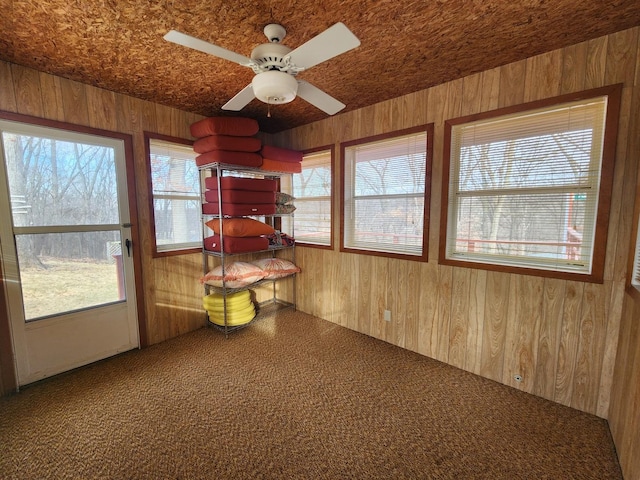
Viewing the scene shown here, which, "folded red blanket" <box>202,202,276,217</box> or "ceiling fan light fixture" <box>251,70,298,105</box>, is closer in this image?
"ceiling fan light fixture" <box>251,70,298,105</box>

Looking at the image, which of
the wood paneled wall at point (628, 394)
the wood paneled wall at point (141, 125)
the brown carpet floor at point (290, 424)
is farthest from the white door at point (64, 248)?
the wood paneled wall at point (628, 394)

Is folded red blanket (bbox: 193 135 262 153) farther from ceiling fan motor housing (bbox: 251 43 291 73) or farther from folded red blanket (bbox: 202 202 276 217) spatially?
ceiling fan motor housing (bbox: 251 43 291 73)

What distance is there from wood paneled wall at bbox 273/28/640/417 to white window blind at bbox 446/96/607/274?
111mm

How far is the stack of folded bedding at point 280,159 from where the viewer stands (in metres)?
3.03

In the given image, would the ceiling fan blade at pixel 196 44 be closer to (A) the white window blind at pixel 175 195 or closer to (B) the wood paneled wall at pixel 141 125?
(B) the wood paneled wall at pixel 141 125

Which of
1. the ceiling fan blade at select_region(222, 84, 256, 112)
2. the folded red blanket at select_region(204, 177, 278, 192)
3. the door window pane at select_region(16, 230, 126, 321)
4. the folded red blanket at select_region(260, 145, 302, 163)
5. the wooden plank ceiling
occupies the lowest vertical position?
the door window pane at select_region(16, 230, 126, 321)

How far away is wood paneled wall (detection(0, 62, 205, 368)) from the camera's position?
199 cm

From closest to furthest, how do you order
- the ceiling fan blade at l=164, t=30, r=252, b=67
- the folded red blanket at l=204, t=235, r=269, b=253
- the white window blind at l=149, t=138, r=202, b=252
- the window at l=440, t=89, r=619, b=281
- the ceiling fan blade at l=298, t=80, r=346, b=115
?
the ceiling fan blade at l=164, t=30, r=252, b=67 < the ceiling fan blade at l=298, t=80, r=346, b=115 < the window at l=440, t=89, r=619, b=281 < the white window blind at l=149, t=138, r=202, b=252 < the folded red blanket at l=204, t=235, r=269, b=253

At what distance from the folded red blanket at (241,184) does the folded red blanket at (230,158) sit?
0.16m

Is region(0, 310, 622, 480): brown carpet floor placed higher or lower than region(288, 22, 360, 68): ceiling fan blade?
lower

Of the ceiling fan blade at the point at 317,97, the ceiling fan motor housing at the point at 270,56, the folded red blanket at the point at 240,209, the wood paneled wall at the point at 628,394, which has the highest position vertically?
the ceiling fan motor housing at the point at 270,56

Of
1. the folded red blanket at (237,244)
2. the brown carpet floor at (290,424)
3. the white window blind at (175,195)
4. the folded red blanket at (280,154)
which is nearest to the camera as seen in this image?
the brown carpet floor at (290,424)

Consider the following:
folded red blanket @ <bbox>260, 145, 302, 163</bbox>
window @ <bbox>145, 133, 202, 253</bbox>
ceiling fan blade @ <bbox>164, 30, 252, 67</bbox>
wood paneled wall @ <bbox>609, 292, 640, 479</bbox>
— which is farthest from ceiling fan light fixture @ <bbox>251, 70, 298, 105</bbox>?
wood paneled wall @ <bbox>609, 292, 640, 479</bbox>

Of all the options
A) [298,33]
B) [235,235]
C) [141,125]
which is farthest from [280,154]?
[298,33]
